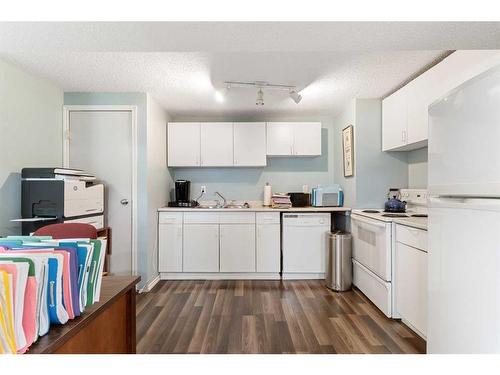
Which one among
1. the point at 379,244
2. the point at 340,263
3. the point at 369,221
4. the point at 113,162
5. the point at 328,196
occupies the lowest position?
the point at 340,263

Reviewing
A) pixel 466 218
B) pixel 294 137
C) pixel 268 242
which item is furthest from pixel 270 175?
pixel 466 218

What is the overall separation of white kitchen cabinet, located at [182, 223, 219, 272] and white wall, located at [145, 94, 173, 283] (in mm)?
388

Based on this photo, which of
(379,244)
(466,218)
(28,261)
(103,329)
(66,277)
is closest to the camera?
(28,261)

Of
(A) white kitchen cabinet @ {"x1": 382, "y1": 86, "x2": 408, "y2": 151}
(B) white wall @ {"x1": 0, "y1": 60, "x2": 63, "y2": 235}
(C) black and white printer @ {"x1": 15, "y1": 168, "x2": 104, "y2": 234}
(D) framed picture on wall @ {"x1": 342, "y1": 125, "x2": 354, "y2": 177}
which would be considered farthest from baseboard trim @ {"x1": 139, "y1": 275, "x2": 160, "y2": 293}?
(A) white kitchen cabinet @ {"x1": 382, "y1": 86, "x2": 408, "y2": 151}

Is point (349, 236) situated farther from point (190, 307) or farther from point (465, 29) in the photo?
point (465, 29)

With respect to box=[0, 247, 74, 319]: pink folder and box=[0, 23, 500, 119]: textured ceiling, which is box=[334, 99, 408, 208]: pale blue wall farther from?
box=[0, 247, 74, 319]: pink folder

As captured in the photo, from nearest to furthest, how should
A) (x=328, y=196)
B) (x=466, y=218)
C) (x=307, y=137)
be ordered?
(x=466, y=218), (x=328, y=196), (x=307, y=137)

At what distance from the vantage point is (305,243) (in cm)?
367

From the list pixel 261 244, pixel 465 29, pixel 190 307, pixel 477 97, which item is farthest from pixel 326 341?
pixel 465 29

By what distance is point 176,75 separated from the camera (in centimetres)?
276

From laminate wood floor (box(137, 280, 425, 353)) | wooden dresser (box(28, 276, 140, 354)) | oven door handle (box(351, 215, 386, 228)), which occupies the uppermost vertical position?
oven door handle (box(351, 215, 386, 228))

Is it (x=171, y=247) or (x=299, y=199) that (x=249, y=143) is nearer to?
(x=299, y=199)

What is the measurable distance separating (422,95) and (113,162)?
3254mm

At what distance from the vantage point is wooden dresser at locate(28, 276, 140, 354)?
787 millimetres
